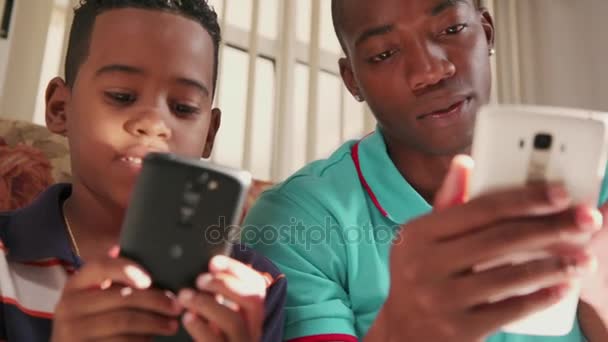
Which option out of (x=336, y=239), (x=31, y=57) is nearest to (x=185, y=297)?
(x=336, y=239)

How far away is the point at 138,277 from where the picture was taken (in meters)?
0.44

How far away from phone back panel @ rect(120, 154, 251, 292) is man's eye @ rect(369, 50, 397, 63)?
429 mm

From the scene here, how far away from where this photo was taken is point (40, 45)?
4.19ft

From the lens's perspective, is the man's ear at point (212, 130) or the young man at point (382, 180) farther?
the man's ear at point (212, 130)

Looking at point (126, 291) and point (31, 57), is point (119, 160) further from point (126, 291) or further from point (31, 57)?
point (31, 57)

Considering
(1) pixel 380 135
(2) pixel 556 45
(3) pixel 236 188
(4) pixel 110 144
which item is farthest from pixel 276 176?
(2) pixel 556 45

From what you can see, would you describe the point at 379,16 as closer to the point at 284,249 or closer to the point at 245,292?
the point at 284,249

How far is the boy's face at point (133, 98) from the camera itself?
2.15ft

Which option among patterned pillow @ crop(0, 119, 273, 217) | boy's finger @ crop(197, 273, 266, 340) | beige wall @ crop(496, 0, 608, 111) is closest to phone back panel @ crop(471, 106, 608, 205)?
boy's finger @ crop(197, 273, 266, 340)

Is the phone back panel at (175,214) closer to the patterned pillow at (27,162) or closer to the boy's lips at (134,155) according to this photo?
the boy's lips at (134,155)

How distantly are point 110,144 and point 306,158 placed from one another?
3.30 feet

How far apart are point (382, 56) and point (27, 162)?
617mm

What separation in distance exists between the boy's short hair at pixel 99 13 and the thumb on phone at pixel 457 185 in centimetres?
47

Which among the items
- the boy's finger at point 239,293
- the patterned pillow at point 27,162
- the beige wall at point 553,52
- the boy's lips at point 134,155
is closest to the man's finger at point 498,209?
the boy's finger at point 239,293
